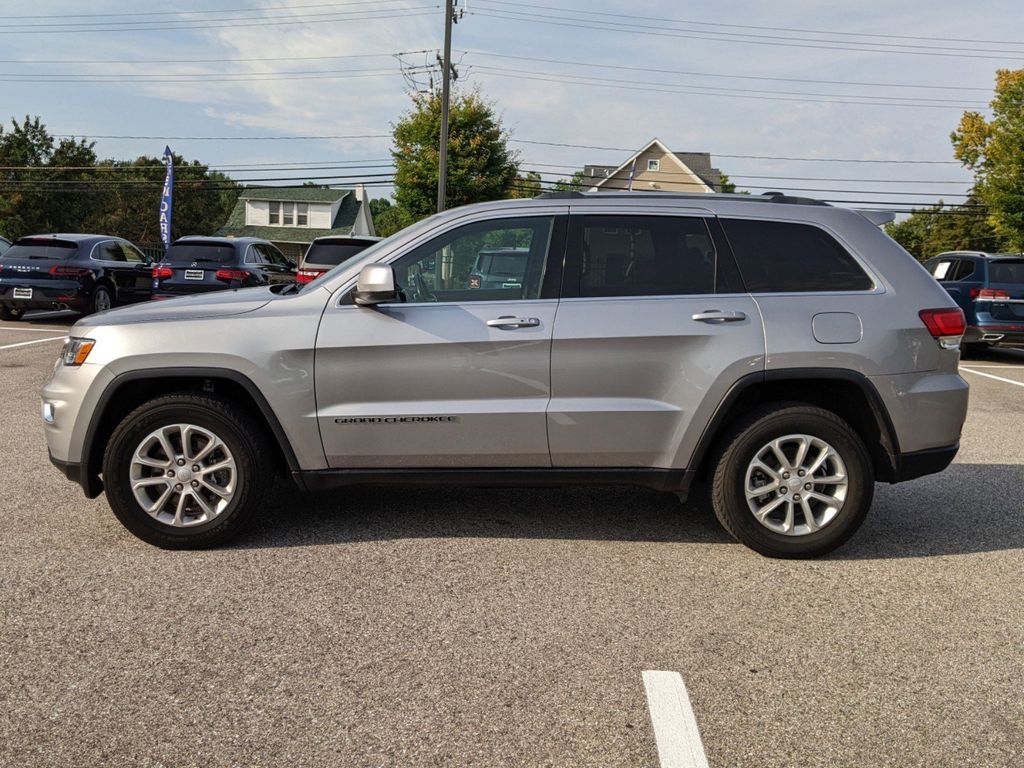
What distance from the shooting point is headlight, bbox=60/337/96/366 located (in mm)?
4645

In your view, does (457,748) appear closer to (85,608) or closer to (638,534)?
(85,608)

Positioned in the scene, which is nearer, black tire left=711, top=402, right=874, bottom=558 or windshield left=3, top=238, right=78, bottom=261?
black tire left=711, top=402, right=874, bottom=558

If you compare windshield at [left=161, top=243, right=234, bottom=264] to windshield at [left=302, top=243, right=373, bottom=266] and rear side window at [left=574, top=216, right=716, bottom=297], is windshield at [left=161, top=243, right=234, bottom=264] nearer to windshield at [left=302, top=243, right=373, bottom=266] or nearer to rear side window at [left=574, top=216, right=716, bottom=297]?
windshield at [left=302, top=243, right=373, bottom=266]

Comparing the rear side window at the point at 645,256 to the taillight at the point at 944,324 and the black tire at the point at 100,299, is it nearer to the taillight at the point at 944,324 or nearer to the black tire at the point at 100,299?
the taillight at the point at 944,324

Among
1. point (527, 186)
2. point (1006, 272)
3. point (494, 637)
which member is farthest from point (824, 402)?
point (527, 186)

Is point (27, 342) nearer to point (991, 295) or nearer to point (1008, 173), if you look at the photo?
point (991, 295)

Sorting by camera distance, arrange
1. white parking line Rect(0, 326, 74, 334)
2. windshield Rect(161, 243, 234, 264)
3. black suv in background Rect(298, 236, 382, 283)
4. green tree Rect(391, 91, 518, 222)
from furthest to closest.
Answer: green tree Rect(391, 91, 518, 222) → white parking line Rect(0, 326, 74, 334) → windshield Rect(161, 243, 234, 264) → black suv in background Rect(298, 236, 382, 283)

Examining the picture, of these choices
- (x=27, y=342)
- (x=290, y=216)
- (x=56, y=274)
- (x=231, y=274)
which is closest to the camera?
(x=27, y=342)

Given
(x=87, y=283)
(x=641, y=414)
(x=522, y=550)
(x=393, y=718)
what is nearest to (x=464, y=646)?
(x=393, y=718)

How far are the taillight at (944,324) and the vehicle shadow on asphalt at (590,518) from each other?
45.3 inches

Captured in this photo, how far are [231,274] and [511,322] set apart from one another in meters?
12.0

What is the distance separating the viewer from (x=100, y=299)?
16.9m

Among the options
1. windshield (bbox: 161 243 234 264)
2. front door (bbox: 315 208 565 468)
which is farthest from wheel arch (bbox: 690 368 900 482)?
windshield (bbox: 161 243 234 264)

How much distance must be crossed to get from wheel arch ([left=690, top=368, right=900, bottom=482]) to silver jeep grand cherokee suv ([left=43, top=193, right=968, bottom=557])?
0.02 meters
